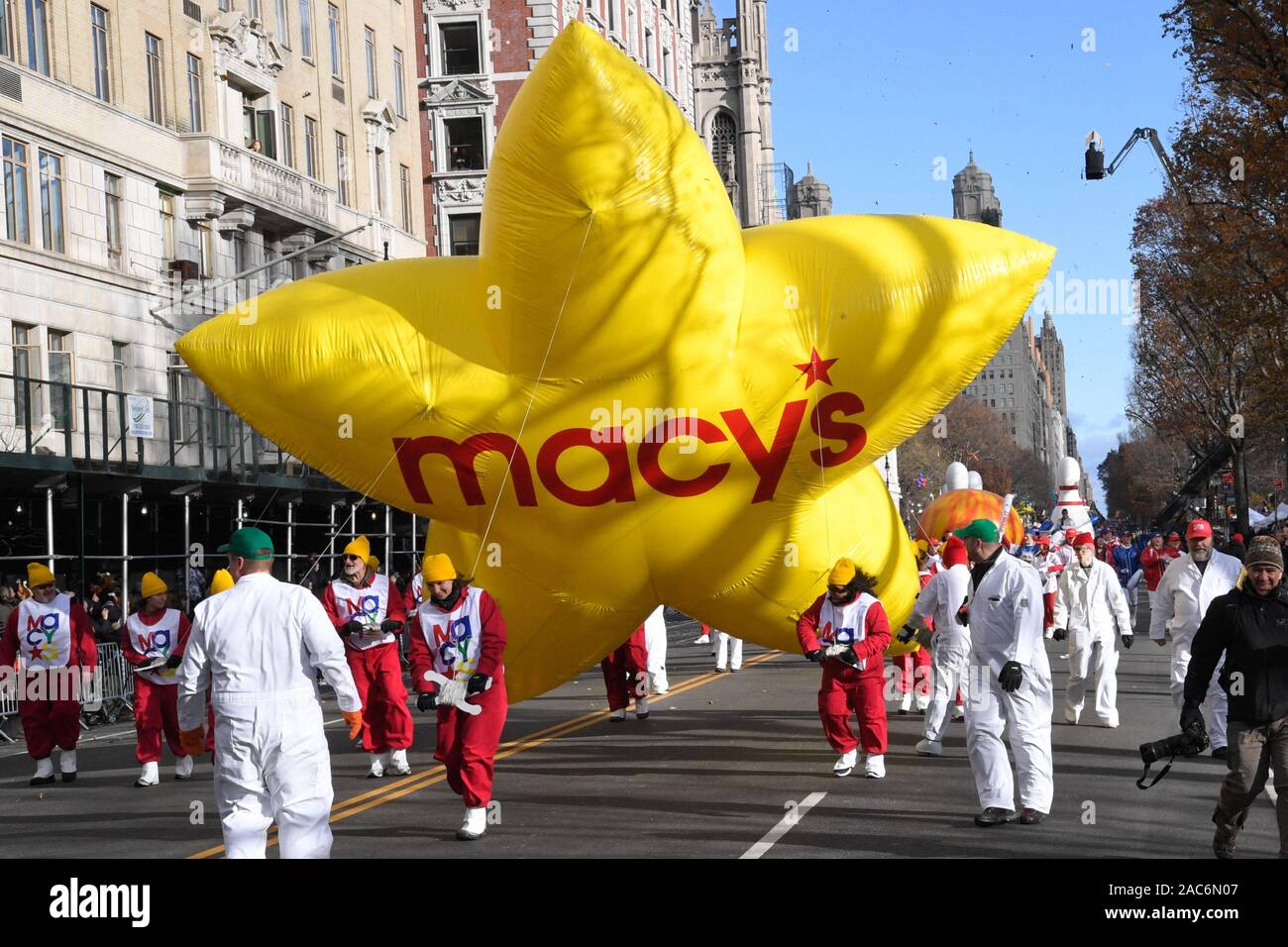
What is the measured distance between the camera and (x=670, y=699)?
18.1 m

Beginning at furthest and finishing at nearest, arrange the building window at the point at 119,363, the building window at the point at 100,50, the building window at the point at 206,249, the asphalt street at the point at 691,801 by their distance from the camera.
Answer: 1. the building window at the point at 206,249
2. the building window at the point at 119,363
3. the building window at the point at 100,50
4. the asphalt street at the point at 691,801

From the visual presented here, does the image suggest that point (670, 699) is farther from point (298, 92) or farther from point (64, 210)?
point (298, 92)

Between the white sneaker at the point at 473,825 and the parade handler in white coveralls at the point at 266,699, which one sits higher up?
the parade handler in white coveralls at the point at 266,699

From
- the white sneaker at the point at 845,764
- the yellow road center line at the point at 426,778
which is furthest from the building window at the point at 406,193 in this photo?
the white sneaker at the point at 845,764

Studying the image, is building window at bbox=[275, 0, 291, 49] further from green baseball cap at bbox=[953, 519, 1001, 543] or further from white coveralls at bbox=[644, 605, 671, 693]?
green baseball cap at bbox=[953, 519, 1001, 543]

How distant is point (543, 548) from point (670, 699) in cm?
790

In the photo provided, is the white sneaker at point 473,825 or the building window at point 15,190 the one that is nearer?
the white sneaker at point 473,825

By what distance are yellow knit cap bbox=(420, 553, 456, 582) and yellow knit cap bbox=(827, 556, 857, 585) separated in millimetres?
2783

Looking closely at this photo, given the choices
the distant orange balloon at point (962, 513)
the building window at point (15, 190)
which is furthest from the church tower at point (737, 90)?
the distant orange balloon at point (962, 513)

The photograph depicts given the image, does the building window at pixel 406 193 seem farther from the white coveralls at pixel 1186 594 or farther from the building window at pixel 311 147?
the white coveralls at pixel 1186 594

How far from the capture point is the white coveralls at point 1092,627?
15.0 m

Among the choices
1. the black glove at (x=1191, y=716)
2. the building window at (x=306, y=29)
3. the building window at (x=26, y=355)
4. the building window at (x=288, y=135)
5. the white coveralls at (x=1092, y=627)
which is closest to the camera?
the black glove at (x=1191, y=716)

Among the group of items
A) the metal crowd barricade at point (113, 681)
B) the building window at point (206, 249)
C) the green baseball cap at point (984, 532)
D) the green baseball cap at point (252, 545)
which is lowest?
the metal crowd barricade at point (113, 681)

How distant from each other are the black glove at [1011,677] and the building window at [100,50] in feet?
73.8
